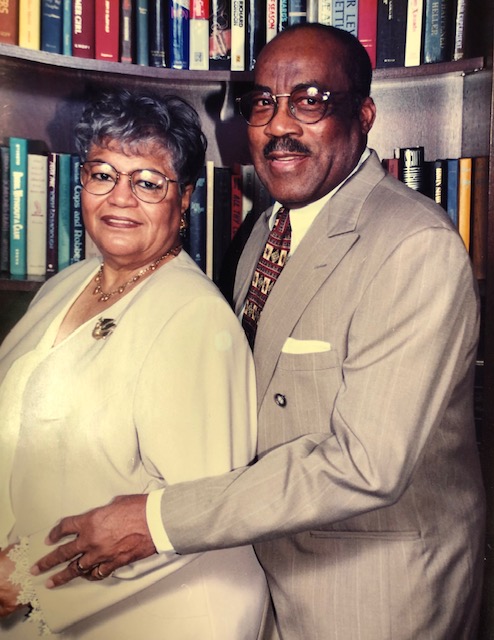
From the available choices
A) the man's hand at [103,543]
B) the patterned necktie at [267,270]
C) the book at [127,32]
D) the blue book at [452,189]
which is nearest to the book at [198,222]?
→ the patterned necktie at [267,270]

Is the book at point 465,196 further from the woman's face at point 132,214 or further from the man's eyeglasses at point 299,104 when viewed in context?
the woman's face at point 132,214

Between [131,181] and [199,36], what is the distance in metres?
0.49

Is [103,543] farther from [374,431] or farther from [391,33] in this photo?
[391,33]

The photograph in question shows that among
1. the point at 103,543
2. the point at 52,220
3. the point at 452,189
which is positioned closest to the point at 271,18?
the point at 452,189

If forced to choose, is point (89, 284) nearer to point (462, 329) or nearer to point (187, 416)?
point (187, 416)

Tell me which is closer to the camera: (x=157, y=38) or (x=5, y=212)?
A: (x=5, y=212)

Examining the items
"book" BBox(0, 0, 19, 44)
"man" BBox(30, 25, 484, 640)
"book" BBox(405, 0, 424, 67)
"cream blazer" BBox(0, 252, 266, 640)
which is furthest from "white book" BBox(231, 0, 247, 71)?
"cream blazer" BBox(0, 252, 266, 640)

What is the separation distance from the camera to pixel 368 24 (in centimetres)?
133

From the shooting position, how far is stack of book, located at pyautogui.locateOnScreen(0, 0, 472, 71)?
4.36ft

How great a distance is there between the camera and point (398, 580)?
1.09 meters

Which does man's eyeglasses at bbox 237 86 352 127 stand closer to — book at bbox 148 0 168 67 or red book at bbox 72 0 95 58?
book at bbox 148 0 168 67

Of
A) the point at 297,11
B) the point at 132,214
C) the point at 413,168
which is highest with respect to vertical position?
the point at 297,11

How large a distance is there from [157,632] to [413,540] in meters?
0.45

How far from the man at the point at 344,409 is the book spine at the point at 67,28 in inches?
17.0
